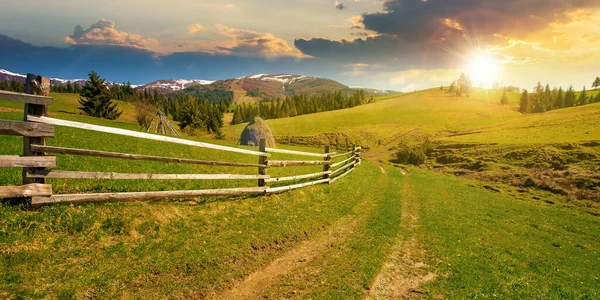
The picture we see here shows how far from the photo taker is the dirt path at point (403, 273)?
631 centimetres

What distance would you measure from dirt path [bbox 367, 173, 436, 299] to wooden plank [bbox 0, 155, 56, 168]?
25.0ft

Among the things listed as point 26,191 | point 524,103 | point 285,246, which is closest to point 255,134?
point 285,246

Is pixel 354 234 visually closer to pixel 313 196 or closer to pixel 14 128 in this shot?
pixel 313 196

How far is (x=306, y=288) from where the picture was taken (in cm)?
603

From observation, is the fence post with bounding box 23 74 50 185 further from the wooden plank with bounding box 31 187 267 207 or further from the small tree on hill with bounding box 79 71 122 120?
the small tree on hill with bounding box 79 71 122 120

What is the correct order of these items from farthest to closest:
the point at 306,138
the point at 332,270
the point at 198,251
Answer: the point at 306,138 → the point at 332,270 → the point at 198,251

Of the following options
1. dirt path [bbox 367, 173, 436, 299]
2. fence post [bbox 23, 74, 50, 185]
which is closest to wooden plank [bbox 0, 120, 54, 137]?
fence post [bbox 23, 74, 50, 185]

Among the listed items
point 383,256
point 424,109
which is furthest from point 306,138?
point 383,256

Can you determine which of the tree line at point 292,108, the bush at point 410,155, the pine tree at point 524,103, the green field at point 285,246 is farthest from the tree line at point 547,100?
the green field at point 285,246

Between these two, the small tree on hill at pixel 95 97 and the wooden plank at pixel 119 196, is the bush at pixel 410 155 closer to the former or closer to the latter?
the wooden plank at pixel 119 196

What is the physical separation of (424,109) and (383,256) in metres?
106

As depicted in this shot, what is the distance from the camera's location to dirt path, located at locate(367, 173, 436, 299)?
20.7ft

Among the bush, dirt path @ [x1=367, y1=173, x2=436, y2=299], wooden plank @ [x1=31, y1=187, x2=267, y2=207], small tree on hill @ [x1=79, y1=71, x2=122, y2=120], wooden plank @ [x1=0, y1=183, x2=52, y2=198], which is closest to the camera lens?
wooden plank @ [x1=0, y1=183, x2=52, y2=198]

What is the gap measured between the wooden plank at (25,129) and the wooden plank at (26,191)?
1072mm
